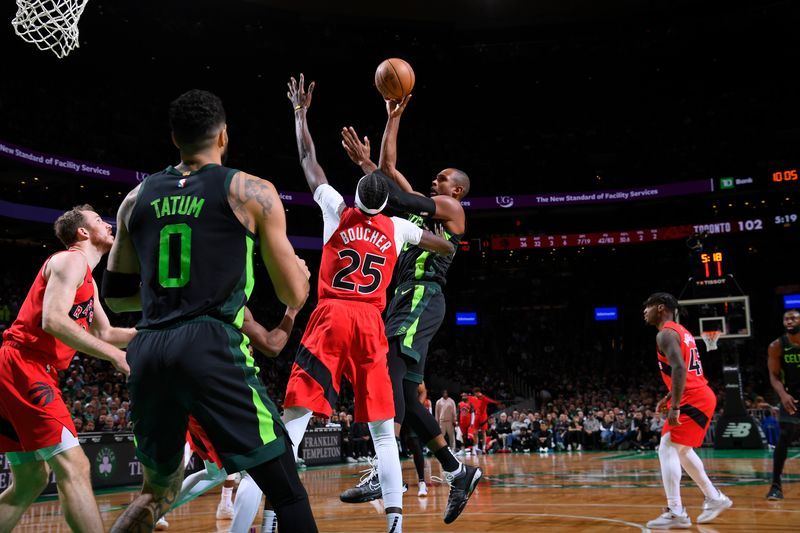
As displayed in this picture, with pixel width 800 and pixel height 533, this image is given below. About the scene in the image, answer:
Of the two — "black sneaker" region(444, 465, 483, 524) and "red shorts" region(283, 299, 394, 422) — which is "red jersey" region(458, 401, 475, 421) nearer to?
"black sneaker" region(444, 465, 483, 524)

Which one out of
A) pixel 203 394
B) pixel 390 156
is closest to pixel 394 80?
pixel 390 156

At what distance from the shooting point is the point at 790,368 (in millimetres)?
9242

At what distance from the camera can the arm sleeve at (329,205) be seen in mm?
5051

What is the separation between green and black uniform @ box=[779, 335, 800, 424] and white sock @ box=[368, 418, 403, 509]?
21.0 feet

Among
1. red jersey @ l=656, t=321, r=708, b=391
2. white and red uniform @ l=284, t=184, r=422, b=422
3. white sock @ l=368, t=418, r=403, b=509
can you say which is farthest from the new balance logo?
white sock @ l=368, t=418, r=403, b=509

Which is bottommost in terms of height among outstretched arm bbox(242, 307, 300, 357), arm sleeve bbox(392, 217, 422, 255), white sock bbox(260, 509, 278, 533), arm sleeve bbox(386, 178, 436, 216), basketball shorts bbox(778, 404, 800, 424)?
white sock bbox(260, 509, 278, 533)

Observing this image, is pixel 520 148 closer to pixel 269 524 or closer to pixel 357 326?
pixel 357 326

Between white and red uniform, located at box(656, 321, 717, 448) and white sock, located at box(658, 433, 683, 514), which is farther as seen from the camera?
white and red uniform, located at box(656, 321, 717, 448)

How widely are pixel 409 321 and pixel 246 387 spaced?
300 centimetres

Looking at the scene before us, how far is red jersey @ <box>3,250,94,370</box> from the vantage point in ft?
14.9

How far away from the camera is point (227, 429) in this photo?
2662mm

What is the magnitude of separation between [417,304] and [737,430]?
15.9m

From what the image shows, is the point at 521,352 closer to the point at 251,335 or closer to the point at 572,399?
the point at 572,399

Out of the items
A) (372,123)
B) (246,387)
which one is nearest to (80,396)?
(246,387)
